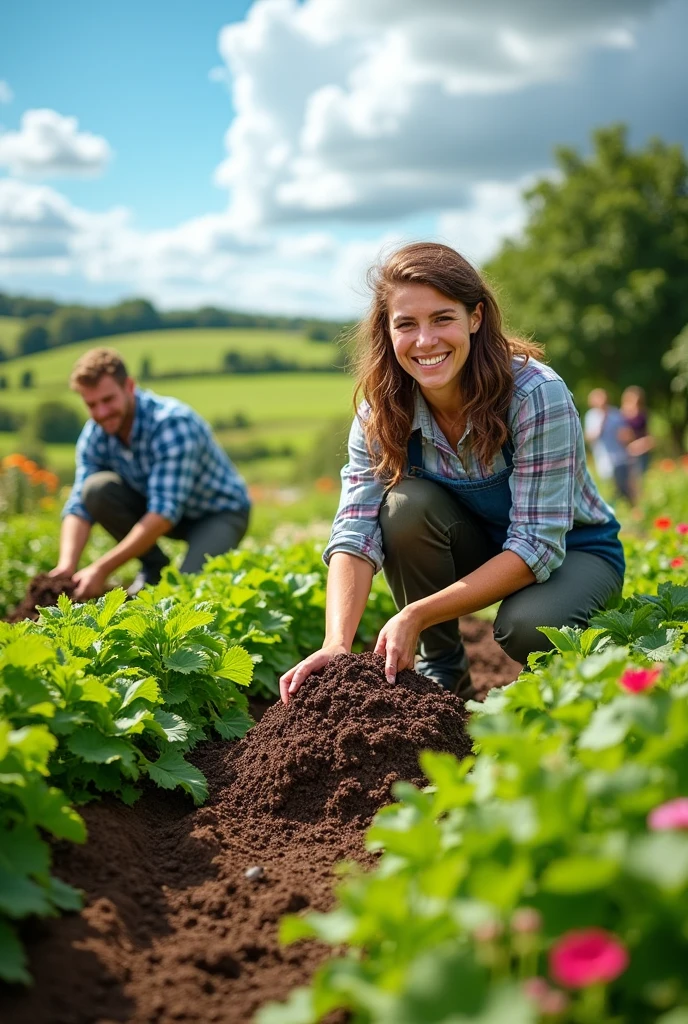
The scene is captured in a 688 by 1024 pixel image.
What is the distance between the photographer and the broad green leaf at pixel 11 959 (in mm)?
1772

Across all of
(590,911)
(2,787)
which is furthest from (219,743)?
(590,911)

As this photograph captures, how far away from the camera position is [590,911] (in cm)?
145

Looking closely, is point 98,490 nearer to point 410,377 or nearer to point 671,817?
point 410,377

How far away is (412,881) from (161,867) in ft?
3.73

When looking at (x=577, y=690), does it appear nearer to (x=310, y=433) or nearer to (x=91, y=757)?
(x=91, y=757)

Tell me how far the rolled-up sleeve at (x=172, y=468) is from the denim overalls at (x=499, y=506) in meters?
2.11

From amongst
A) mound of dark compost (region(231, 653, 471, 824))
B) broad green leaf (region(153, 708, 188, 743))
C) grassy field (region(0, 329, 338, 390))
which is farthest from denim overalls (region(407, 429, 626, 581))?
grassy field (region(0, 329, 338, 390))

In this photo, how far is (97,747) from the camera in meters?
2.52

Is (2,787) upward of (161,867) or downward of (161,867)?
upward

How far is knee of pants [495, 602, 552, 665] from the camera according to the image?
11.3ft

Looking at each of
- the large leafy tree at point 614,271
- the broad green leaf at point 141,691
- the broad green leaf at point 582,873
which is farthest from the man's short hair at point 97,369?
the large leafy tree at point 614,271

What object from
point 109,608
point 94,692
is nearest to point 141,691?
point 94,692

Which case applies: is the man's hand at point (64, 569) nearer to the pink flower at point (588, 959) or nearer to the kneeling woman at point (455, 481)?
the kneeling woman at point (455, 481)

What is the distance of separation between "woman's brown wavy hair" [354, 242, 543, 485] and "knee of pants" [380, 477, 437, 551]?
0.25 ft
